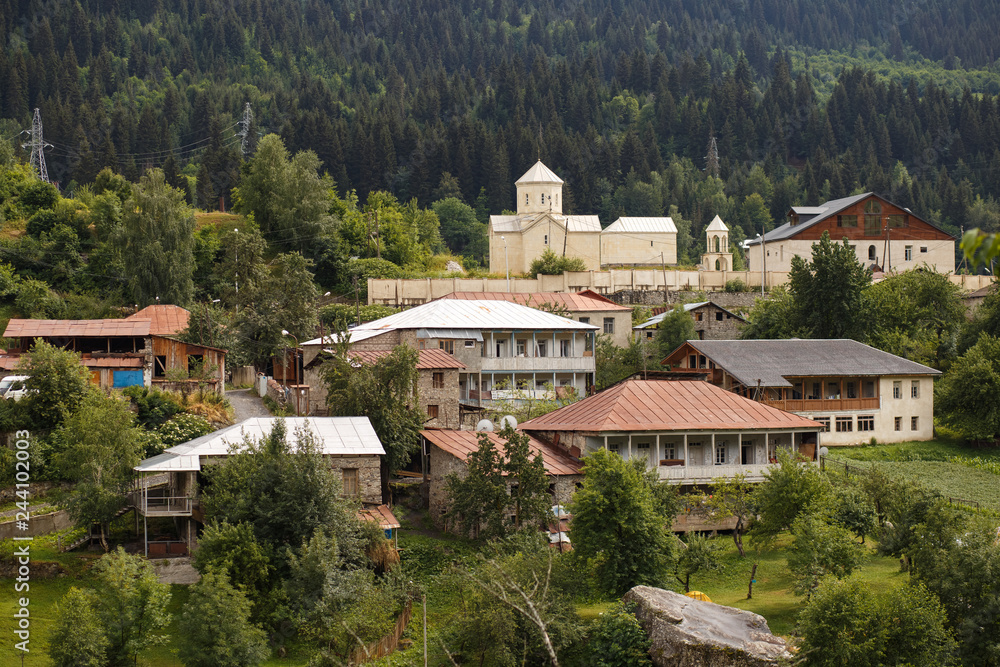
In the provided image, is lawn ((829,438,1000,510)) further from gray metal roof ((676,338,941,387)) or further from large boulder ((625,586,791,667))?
large boulder ((625,586,791,667))

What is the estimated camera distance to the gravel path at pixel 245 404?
40.7 metres

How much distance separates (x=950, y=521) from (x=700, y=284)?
144ft

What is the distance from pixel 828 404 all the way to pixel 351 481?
22.4m

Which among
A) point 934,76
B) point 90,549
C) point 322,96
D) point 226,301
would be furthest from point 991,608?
point 934,76

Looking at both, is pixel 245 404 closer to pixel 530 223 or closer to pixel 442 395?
pixel 442 395

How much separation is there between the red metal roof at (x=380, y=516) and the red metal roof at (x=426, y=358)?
8696 mm

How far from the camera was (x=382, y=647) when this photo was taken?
25500mm

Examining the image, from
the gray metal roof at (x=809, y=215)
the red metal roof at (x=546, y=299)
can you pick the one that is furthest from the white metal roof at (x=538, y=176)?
the red metal roof at (x=546, y=299)

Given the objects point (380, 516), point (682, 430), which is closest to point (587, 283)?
point (682, 430)

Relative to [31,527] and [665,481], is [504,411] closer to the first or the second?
[665,481]

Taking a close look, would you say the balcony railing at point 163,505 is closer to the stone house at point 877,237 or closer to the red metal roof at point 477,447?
the red metal roof at point 477,447

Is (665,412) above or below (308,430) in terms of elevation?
above

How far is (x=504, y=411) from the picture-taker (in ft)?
143

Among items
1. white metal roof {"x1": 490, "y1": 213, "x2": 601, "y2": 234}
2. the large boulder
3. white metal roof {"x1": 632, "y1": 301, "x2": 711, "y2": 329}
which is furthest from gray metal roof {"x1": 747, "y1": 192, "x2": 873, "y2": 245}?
the large boulder
